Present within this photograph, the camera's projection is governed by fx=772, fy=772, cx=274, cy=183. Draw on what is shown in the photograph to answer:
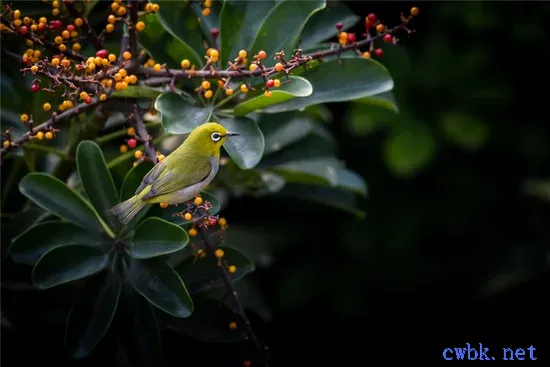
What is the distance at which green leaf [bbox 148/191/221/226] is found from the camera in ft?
5.52

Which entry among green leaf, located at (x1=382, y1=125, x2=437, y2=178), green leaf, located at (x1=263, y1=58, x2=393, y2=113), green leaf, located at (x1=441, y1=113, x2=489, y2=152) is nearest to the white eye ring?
green leaf, located at (x1=263, y1=58, x2=393, y2=113)

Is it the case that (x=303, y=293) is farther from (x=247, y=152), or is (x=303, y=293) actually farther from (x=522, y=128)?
(x=247, y=152)

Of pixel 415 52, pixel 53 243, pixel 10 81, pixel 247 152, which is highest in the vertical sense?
pixel 415 52

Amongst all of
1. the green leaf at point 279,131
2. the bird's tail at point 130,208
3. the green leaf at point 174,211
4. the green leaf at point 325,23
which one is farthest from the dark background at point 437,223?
the bird's tail at point 130,208

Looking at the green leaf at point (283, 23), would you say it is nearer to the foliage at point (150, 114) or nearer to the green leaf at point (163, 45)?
the foliage at point (150, 114)

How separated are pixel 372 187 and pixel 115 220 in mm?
2478

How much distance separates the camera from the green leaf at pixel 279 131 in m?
2.31

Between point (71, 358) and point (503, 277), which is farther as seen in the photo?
point (503, 277)

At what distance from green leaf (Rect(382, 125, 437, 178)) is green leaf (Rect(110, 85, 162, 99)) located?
1.91m

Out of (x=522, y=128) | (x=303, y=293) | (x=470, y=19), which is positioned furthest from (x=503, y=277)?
(x=470, y=19)

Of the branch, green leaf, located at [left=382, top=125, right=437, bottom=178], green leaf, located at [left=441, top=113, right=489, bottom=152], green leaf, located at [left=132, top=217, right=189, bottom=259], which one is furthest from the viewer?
green leaf, located at [left=441, top=113, right=489, bottom=152]

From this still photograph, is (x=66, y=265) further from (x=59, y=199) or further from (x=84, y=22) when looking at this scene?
(x=84, y=22)

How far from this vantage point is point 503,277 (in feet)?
12.8

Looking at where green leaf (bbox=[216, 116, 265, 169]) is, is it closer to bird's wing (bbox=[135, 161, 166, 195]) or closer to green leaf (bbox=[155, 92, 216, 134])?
green leaf (bbox=[155, 92, 216, 134])
